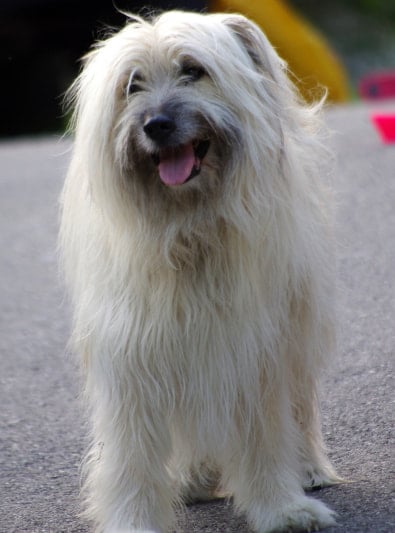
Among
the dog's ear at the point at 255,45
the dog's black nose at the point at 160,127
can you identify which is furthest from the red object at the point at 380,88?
the dog's black nose at the point at 160,127

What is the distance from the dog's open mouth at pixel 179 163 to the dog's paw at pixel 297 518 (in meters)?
1.09

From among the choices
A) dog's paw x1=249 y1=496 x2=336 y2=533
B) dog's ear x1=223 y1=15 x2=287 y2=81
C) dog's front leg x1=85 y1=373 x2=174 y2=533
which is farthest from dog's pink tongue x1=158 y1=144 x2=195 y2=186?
dog's paw x1=249 y1=496 x2=336 y2=533

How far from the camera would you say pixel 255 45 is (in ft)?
12.4

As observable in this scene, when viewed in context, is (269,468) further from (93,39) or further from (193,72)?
(93,39)

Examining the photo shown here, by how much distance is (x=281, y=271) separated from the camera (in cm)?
371

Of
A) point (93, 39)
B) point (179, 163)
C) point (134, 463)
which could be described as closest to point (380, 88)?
point (93, 39)

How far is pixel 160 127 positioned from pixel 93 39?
12821mm

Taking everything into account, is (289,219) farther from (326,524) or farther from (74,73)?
(74,73)

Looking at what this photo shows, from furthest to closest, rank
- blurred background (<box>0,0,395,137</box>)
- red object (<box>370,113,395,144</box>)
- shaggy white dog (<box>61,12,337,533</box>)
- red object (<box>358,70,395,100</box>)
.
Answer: blurred background (<box>0,0,395,137</box>) → red object (<box>358,70,395,100</box>) → red object (<box>370,113,395,144</box>) → shaggy white dog (<box>61,12,337,533</box>)

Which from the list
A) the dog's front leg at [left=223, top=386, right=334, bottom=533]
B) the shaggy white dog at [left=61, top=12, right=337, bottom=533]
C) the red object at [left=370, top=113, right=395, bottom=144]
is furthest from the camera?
the red object at [left=370, top=113, right=395, bottom=144]

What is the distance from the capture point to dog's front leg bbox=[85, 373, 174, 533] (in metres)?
3.65

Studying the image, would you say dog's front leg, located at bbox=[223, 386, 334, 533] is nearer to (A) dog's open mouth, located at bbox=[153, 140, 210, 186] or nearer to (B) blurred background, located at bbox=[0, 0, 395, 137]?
(A) dog's open mouth, located at bbox=[153, 140, 210, 186]

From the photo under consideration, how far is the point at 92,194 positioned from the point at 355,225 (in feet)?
14.9

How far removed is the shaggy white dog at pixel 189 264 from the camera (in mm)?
3598
